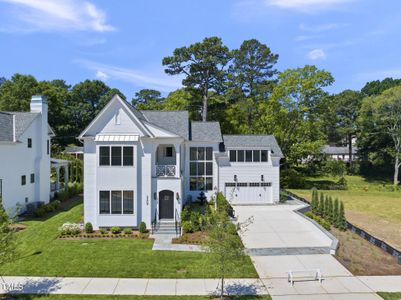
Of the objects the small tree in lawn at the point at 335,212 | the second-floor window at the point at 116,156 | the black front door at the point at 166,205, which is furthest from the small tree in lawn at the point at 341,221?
the second-floor window at the point at 116,156

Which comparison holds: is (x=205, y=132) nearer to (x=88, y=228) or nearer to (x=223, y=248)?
(x=88, y=228)

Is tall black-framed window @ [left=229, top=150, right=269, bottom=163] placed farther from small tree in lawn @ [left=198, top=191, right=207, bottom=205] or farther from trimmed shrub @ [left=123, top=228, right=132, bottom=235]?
trimmed shrub @ [left=123, top=228, right=132, bottom=235]

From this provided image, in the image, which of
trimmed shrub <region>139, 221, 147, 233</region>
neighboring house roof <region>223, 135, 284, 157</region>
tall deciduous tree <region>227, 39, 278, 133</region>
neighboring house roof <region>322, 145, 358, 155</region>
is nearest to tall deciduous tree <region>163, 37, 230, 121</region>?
tall deciduous tree <region>227, 39, 278, 133</region>

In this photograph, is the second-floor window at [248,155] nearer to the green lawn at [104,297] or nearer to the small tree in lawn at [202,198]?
the small tree in lawn at [202,198]

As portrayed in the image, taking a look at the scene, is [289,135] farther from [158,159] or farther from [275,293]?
[275,293]

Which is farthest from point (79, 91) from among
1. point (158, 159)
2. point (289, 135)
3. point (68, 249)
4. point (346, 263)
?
point (346, 263)

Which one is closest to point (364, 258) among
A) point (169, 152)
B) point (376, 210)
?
point (169, 152)
